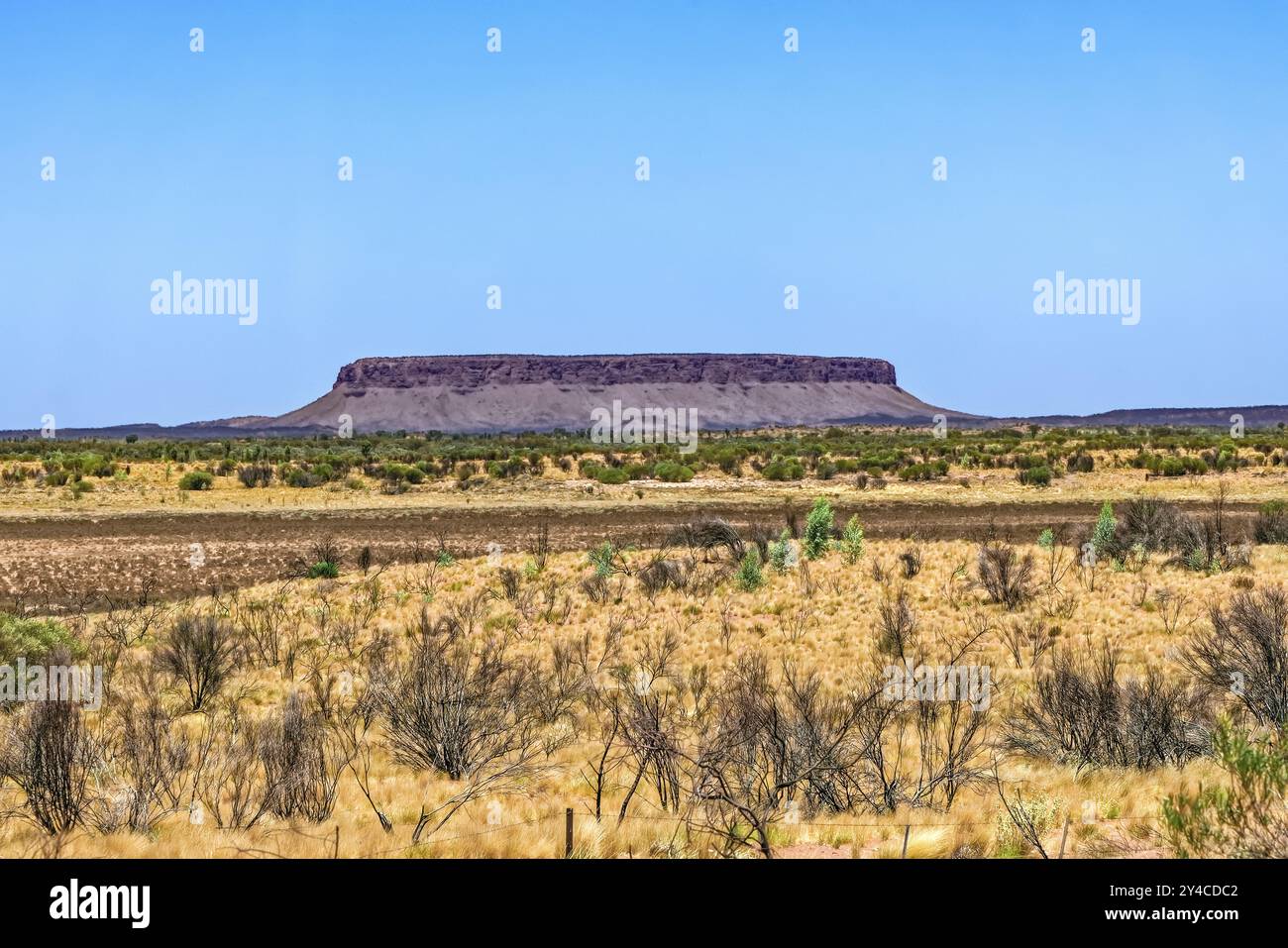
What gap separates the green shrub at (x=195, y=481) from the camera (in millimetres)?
49750

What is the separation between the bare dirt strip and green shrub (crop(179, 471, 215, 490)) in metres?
9.20

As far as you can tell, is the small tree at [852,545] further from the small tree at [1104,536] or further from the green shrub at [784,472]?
the green shrub at [784,472]

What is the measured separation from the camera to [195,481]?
50.1 metres

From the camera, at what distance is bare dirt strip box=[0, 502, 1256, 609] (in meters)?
27.1

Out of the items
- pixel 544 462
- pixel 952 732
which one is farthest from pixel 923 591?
pixel 544 462

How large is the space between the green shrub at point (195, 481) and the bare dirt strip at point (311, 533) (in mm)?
9202

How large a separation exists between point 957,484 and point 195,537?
30.6m

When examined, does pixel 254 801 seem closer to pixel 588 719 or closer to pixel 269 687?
pixel 588 719

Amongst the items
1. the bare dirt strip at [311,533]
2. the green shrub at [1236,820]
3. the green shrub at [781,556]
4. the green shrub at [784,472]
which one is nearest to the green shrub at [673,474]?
the green shrub at [784,472]

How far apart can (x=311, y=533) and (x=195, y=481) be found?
56.4ft
